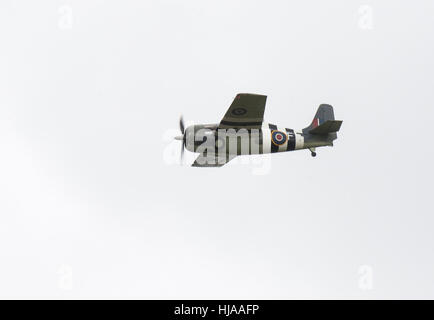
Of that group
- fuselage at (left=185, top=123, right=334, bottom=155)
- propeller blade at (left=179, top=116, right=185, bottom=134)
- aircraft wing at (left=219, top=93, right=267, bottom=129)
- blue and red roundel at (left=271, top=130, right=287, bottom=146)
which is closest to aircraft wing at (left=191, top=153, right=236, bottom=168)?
fuselage at (left=185, top=123, right=334, bottom=155)

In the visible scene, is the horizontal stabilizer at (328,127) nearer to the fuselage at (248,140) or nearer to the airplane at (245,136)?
the airplane at (245,136)

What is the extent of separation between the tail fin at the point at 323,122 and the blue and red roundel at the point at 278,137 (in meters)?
1.53

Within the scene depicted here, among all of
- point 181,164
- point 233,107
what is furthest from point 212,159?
point 233,107

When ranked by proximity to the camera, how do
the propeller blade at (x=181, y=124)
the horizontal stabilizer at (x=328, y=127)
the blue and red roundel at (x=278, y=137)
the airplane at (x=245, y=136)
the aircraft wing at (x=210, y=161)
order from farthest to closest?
1. the aircraft wing at (x=210, y=161)
2. the propeller blade at (x=181, y=124)
3. the blue and red roundel at (x=278, y=137)
4. the horizontal stabilizer at (x=328, y=127)
5. the airplane at (x=245, y=136)

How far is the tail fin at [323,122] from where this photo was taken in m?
31.4

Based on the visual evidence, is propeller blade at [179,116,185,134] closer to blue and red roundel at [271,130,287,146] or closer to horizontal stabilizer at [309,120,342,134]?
blue and red roundel at [271,130,287,146]

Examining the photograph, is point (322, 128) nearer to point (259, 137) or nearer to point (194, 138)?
point (259, 137)

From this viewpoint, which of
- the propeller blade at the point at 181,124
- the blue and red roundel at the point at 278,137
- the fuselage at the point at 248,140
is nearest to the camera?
the fuselage at the point at 248,140

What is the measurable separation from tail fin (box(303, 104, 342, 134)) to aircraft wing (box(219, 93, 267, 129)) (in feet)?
11.8

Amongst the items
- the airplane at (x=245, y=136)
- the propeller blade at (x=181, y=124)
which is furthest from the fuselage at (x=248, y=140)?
the propeller blade at (x=181, y=124)

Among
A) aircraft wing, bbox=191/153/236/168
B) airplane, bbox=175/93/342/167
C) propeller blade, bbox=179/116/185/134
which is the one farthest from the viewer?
aircraft wing, bbox=191/153/236/168

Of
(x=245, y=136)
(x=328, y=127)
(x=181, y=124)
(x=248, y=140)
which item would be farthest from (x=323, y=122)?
(x=181, y=124)

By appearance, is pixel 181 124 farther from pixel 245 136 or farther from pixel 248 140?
pixel 248 140

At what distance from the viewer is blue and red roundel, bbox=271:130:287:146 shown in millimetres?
31391
